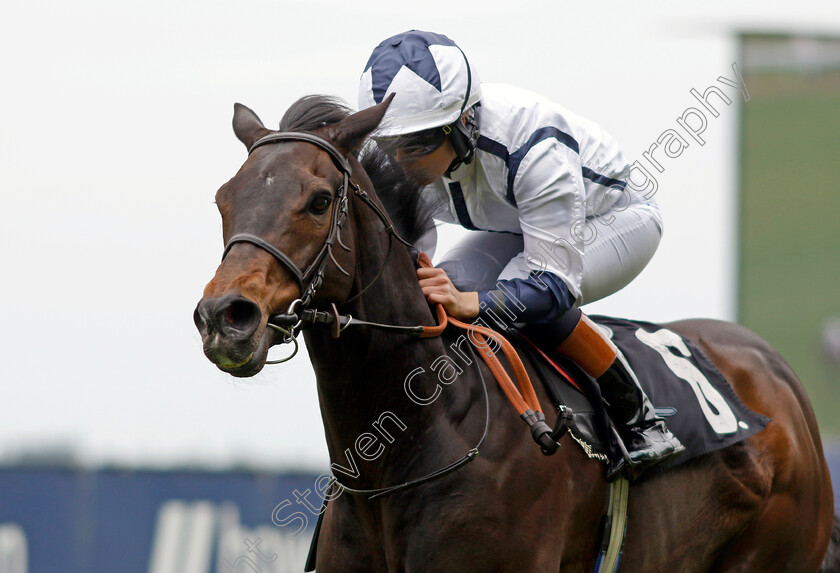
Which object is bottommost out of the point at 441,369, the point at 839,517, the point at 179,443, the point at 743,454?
the point at 179,443

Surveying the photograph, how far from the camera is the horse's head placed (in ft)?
6.22

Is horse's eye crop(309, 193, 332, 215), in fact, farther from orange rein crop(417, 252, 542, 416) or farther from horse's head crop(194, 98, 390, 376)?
orange rein crop(417, 252, 542, 416)

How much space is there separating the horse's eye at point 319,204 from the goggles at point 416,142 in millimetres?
467

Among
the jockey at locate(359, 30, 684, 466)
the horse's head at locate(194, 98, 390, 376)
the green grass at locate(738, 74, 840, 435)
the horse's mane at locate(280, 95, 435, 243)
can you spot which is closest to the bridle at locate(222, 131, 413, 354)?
the horse's head at locate(194, 98, 390, 376)

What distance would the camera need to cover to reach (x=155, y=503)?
4.79 metres

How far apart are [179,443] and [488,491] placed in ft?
9.17

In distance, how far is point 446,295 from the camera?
2549 mm

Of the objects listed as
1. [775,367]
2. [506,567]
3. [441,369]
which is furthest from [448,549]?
[775,367]

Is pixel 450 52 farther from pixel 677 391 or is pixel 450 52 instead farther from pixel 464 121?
pixel 677 391

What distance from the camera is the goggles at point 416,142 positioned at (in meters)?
2.58

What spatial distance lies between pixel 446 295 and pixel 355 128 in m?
0.53

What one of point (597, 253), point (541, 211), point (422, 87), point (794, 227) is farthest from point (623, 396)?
point (794, 227)

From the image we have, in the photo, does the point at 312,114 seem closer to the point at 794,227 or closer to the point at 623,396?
the point at 623,396

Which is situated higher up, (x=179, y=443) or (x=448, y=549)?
(x=448, y=549)
